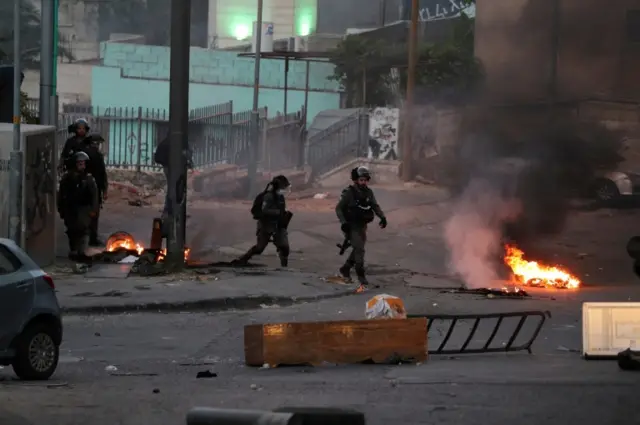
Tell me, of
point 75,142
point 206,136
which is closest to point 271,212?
point 75,142

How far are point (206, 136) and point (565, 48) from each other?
20088mm

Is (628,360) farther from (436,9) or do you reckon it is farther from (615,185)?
(436,9)

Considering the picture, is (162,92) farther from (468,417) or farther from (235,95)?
(468,417)

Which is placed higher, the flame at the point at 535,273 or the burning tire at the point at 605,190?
the burning tire at the point at 605,190

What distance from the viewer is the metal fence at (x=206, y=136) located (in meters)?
36.2

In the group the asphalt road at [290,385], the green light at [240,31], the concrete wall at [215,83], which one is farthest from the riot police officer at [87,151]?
the green light at [240,31]

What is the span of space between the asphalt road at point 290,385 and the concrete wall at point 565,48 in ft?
21.4

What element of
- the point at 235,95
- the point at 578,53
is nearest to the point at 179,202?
the point at 578,53

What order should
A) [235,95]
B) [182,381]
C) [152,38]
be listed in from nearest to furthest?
[182,381]
[235,95]
[152,38]

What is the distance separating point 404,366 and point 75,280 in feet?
22.9

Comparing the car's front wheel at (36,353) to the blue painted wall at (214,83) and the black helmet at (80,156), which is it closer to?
the black helmet at (80,156)

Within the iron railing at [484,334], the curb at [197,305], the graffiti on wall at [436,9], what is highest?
the graffiti on wall at [436,9]

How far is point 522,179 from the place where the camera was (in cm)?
2200

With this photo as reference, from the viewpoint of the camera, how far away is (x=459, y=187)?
2497 cm
